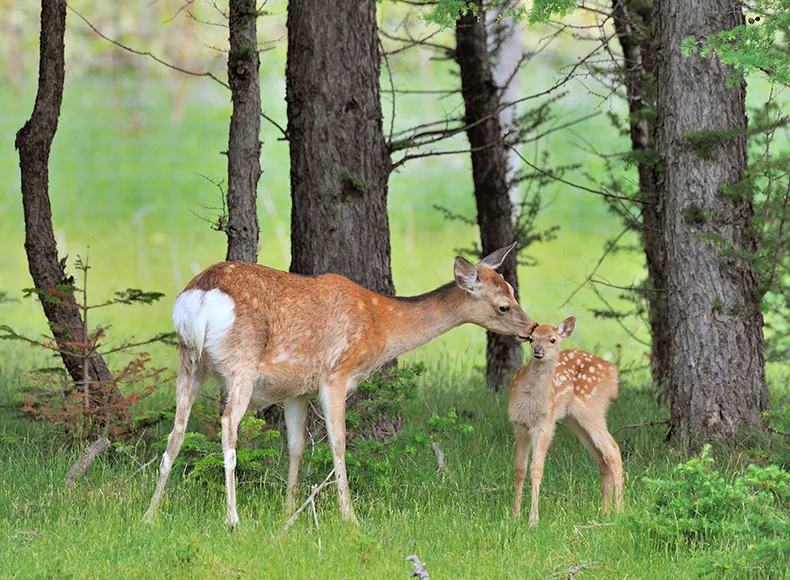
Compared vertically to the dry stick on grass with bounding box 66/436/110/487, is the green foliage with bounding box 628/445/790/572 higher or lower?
lower

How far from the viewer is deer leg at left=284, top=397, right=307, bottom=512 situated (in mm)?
6969

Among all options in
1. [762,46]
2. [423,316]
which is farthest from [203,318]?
[762,46]

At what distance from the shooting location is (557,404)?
701cm

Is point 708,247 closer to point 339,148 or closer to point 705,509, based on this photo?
point 705,509

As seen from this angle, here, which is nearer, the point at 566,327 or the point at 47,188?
the point at 566,327

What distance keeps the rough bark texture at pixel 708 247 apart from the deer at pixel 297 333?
4.84ft

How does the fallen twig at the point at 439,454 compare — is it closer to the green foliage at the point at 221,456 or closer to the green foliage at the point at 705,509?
the green foliage at the point at 221,456

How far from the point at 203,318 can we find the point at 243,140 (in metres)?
2.33

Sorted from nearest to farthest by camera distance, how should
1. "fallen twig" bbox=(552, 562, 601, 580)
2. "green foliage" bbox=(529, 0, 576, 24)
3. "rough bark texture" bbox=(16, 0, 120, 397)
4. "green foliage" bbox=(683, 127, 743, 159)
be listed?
1. "fallen twig" bbox=(552, 562, 601, 580)
2. "green foliage" bbox=(529, 0, 576, 24)
3. "green foliage" bbox=(683, 127, 743, 159)
4. "rough bark texture" bbox=(16, 0, 120, 397)

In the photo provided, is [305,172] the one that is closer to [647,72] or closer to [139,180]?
[647,72]

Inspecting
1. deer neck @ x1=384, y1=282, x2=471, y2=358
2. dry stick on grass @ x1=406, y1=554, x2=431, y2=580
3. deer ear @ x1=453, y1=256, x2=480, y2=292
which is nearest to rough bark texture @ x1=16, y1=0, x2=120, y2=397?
deer neck @ x1=384, y1=282, x2=471, y2=358

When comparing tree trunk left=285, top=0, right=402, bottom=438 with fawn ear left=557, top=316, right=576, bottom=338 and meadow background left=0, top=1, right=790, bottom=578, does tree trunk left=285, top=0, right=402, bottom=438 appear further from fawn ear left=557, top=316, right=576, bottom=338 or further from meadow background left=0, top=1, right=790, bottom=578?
fawn ear left=557, top=316, right=576, bottom=338

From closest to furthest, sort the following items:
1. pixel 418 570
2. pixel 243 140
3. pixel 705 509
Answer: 1. pixel 418 570
2. pixel 705 509
3. pixel 243 140

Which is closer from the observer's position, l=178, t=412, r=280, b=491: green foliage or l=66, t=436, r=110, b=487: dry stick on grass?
l=178, t=412, r=280, b=491: green foliage
